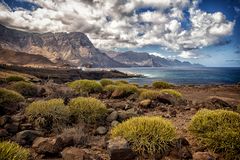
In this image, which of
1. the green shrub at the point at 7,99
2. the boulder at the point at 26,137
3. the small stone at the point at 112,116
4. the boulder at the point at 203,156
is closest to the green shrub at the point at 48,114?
the boulder at the point at 26,137

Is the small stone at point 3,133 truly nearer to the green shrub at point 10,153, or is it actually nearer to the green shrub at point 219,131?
the green shrub at point 10,153

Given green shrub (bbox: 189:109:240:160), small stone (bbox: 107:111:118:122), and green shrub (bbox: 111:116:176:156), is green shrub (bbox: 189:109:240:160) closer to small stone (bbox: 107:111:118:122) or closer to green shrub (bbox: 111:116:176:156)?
green shrub (bbox: 111:116:176:156)

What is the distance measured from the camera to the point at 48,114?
9.15 meters

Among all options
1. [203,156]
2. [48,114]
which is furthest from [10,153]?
[203,156]

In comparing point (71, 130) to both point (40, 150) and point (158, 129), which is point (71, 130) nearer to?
point (40, 150)

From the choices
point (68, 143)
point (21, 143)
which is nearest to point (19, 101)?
point (21, 143)

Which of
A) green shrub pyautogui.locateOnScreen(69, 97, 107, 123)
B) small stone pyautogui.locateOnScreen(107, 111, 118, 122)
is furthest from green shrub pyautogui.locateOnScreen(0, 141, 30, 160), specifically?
small stone pyautogui.locateOnScreen(107, 111, 118, 122)

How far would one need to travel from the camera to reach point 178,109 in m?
12.7

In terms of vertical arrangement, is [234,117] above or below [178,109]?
above

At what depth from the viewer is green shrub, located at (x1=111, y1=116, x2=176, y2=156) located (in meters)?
6.53

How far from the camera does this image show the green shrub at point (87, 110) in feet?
31.6

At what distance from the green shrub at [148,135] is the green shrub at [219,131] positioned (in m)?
1.08

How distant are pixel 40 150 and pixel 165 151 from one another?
11.1 feet

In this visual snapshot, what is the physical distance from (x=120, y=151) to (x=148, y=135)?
1038 millimetres
